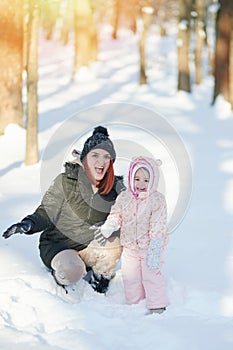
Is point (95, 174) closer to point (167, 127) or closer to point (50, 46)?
point (167, 127)

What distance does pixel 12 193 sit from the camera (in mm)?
7965

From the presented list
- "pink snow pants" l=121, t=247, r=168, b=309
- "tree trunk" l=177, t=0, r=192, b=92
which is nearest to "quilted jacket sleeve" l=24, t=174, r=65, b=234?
"pink snow pants" l=121, t=247, r=168, b=309

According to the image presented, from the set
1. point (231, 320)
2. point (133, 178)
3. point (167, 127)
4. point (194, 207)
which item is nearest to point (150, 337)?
point (231, 320)

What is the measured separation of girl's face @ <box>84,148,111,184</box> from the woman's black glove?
64cm

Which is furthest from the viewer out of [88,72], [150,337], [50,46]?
[50,46]

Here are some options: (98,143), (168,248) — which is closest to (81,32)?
(168,248)

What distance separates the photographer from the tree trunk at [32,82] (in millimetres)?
8688

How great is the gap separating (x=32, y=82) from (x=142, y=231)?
5175mm

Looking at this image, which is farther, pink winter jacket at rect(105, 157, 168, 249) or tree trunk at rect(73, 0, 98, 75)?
tree trunk at rect(73, 0, 98, 75)

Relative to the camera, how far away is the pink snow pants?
420 centimetres

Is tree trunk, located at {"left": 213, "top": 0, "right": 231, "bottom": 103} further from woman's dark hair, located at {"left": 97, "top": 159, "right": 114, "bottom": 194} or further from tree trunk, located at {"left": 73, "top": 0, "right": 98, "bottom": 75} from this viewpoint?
woman's dark hair, located at {"left": 97, "top": 159, "right": 114, "bottom": 194}

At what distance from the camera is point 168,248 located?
18.7 ft

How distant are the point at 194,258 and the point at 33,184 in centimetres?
367

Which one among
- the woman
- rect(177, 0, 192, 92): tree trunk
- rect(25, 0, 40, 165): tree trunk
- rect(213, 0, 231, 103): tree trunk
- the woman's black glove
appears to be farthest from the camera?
rect(177, 0, 192, 92): tree trunk
